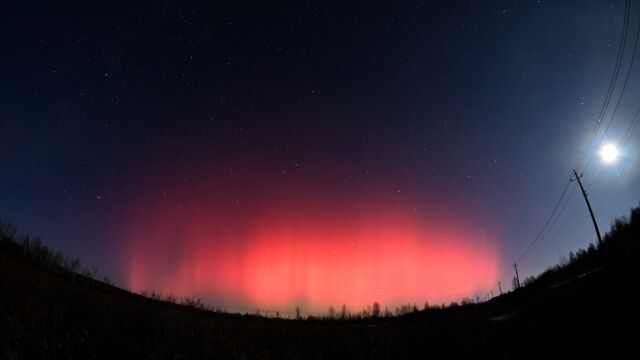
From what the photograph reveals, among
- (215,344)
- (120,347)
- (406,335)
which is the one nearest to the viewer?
(120,347)

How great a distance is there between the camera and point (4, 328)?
545 centimetres

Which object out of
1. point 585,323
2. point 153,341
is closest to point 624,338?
point 585,323

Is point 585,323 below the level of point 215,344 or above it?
above

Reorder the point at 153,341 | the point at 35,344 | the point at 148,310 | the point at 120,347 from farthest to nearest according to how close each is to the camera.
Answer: the point at 148,310
the point at 153,341
the point at 120,347
the point at 35,344

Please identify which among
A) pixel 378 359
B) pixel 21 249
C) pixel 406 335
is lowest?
pixel 378 359

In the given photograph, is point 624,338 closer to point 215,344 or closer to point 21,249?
point 215,344

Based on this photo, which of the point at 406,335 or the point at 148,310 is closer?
the point at 148,310

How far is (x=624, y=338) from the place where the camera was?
688 cm

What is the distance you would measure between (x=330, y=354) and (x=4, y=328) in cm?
564

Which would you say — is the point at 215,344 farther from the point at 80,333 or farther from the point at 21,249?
the point at 21,249

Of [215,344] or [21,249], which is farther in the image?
[21,249]

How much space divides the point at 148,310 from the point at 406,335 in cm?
639

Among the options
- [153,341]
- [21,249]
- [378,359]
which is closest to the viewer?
[153,341]

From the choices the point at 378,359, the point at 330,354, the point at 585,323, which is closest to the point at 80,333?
the point at 330,354
